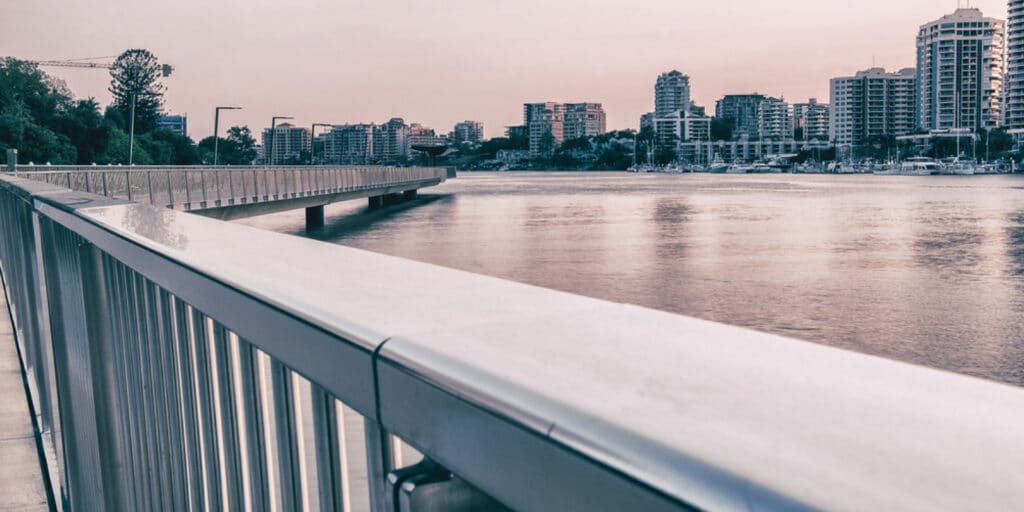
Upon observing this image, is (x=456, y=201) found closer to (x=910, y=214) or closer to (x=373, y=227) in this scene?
(x=373, y=227)

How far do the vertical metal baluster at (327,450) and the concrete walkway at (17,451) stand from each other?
10.8 feet

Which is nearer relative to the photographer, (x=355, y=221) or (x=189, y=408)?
(x=189, y=408)

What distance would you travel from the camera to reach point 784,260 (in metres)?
41.5

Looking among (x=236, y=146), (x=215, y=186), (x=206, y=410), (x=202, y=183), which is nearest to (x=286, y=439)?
(x=206, y=410)

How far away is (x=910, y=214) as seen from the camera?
231 ft

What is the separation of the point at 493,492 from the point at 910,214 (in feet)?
246

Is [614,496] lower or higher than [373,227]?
higher

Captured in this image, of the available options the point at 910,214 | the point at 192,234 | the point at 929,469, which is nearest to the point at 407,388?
the point at 929,469

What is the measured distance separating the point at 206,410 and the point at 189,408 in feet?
0.51

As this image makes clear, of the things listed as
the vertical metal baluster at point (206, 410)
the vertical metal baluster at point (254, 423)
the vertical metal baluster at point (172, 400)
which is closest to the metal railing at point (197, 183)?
the vertical metal baluster at point (172, 400)

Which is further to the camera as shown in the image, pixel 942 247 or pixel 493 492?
pixel 942 247

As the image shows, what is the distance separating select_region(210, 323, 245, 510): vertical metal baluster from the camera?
5.84 ft

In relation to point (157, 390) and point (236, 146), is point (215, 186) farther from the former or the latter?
point (236, 146)

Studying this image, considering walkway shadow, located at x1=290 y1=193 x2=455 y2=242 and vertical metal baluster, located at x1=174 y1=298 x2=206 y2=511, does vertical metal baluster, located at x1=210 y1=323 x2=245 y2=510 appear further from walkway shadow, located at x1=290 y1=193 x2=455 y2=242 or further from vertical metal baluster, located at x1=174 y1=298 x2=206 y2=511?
walkway shadow, located at x1=290 y1=193 x2=455 y2=242
